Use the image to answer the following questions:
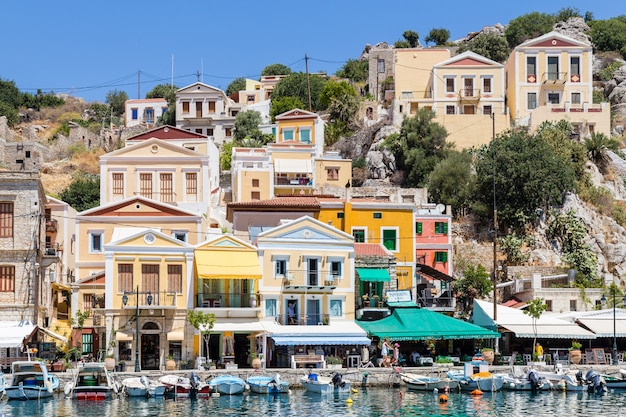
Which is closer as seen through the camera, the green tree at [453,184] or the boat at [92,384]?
the boat at [92,384]

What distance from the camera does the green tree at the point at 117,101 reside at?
5118 inches

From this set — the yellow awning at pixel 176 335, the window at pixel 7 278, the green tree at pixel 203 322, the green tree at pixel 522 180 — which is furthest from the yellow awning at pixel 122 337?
the green tree at pixel 522 180

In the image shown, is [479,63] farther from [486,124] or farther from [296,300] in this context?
[296,300]

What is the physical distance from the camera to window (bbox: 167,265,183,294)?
50875 millimetres

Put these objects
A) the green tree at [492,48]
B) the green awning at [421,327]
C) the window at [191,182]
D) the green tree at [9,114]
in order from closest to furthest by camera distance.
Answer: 1. the green awning at [421,327]
2. the window at [191,182]
3. the green tree at [492,48]
4. the green tree at [9,114]

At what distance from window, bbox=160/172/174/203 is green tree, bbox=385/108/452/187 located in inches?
795

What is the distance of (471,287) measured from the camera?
61969mm

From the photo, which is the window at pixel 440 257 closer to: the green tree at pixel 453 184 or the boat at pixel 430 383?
the green tree at pixel 453 184

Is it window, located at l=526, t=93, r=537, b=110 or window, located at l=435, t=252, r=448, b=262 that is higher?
window, located at l=526, t=93, r=537, b=110

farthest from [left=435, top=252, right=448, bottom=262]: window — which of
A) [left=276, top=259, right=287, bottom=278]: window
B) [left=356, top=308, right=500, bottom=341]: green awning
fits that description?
[left=276, top=259, right=287, bottom=278]: window

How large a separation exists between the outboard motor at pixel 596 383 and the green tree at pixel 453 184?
85.5ft

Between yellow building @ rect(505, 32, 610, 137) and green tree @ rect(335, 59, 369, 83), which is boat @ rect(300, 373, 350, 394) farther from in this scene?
green tree @ rect(335, 59, 369, 83)

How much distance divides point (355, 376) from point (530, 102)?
45093 mm

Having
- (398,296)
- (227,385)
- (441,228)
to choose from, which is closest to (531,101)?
(441,228)
